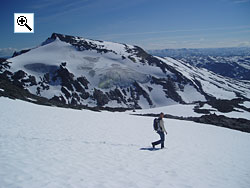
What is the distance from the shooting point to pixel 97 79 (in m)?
160

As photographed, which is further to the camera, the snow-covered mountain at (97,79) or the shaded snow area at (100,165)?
the snow-covered mountain at (97,79)

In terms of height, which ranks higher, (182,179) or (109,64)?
(109,64)

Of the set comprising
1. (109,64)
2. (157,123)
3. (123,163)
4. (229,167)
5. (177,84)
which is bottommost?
(229,167)

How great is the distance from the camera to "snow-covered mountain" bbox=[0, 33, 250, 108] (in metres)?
138

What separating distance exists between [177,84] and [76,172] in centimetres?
18062

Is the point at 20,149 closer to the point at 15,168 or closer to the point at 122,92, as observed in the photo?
the point at 15,168

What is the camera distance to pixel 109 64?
181 meters

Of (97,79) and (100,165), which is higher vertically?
(97,79)

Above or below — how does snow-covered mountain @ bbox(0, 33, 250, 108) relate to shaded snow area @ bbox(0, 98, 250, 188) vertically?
above

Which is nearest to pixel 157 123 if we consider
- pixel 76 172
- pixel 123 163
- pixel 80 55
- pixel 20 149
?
pixel 123 163

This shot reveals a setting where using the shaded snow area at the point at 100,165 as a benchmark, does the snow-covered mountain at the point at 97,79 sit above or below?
above

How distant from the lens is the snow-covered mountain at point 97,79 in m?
138

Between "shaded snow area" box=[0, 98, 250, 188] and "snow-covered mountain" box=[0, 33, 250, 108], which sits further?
"snow-covered mountain" box=[0, 33, 250, 108]

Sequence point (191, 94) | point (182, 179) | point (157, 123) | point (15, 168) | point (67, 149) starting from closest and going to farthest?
point (15, 168) → point (182, 179) → point (67, 149) → point (157, 123) → point (191, 94)
